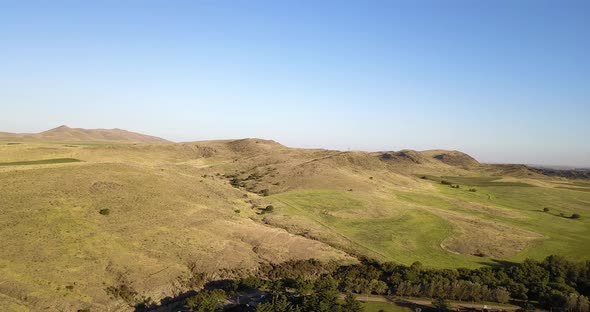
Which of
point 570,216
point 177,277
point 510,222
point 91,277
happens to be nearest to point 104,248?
point 91,277

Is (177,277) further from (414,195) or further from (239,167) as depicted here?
(239,167)

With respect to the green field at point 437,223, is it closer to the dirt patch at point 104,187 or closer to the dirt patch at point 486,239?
the dirt patch at point 486,239

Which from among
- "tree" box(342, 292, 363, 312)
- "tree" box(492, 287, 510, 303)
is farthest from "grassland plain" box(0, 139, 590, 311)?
"tree" box(342, 292, 363, 312)

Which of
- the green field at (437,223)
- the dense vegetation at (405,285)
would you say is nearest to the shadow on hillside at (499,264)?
the dense vegetation at (405,285)

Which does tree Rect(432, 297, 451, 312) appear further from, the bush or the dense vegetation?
the bush

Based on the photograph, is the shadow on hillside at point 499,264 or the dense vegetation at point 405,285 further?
the shadow on hillside at point 499,264

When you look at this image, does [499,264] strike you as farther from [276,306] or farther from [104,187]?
[104,187]
